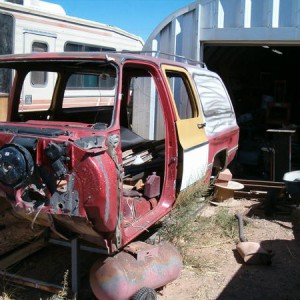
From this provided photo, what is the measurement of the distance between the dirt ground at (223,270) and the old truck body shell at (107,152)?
707 millimetres

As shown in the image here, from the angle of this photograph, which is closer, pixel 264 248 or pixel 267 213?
pixel 264 248

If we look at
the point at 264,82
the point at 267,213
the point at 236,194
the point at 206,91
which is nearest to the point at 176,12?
the point at 206,91

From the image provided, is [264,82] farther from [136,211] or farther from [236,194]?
[136,211]

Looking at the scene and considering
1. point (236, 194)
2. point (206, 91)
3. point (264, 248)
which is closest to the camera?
point (264, 248)

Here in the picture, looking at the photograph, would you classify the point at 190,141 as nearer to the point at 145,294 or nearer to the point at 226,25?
the point at 145,294

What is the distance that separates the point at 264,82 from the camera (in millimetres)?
14781

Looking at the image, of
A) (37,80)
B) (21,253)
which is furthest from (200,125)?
(37,80)

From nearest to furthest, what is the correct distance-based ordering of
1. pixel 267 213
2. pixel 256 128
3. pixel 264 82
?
pixel 267 213, pixel 256 128, pixel 264 82

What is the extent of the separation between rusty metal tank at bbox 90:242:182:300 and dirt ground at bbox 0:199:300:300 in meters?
0.28

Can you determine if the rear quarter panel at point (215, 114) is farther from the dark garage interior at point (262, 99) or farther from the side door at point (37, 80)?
the side door at point (37, 80)

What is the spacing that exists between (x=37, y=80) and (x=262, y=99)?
24.3 feet

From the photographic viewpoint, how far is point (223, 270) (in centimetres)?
468

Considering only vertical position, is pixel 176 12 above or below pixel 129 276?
above

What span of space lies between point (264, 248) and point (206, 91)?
2106 mm
